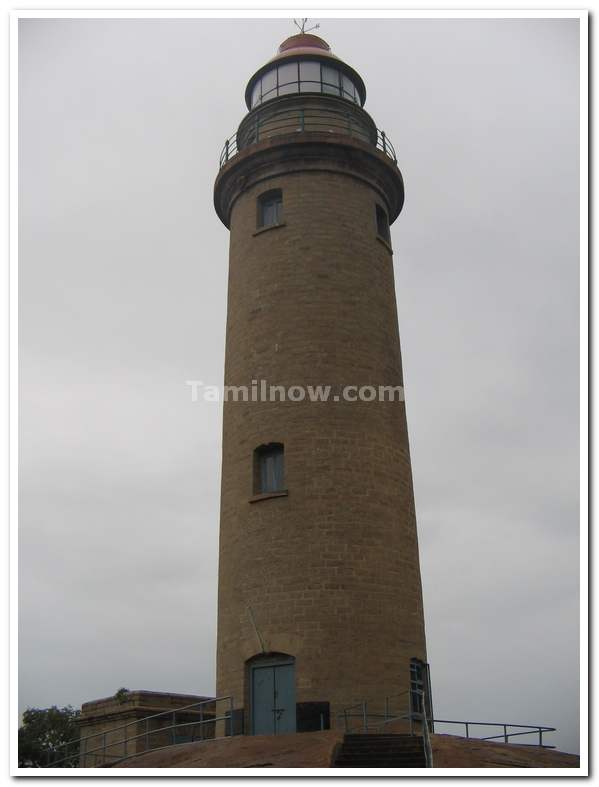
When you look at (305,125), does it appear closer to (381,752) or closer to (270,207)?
(270,207)

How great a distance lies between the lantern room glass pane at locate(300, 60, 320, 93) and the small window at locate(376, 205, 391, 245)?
12.9 ft

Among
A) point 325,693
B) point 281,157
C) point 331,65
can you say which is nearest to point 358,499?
point 325,693

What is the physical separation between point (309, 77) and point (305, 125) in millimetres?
2174

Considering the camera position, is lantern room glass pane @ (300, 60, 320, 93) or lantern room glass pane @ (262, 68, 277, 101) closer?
lantern room glass pane @ (300, 60, 320, 93)

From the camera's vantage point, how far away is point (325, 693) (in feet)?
57.0

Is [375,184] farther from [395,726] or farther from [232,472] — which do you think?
[395,726]

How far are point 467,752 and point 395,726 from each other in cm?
292

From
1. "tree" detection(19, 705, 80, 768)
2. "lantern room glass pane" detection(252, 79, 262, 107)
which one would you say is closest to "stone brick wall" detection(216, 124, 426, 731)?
"lantern room glass pane" detection(252, 79, 262, 107)

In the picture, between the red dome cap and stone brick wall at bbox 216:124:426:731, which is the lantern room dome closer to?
the red dome cap

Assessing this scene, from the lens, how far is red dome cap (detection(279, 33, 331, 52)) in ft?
84.3

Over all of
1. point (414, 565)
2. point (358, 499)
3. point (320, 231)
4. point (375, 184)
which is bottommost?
point (414, 565)

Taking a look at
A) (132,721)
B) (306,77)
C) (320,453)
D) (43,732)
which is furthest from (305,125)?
(43,732)

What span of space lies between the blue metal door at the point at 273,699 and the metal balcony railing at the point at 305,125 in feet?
43.6

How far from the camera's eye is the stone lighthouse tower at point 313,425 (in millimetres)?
18000
